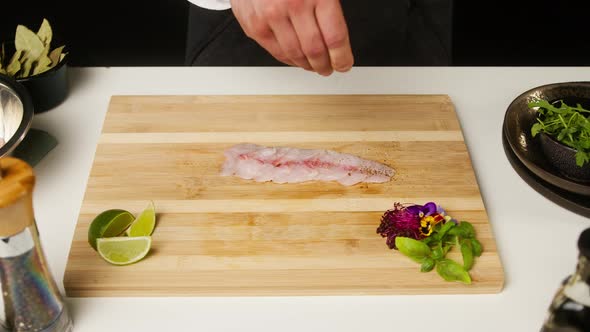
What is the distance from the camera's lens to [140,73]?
173cm

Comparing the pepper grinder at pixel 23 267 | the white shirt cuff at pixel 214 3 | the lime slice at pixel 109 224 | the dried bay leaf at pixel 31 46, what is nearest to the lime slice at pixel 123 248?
the lime slice at pixel 109 224

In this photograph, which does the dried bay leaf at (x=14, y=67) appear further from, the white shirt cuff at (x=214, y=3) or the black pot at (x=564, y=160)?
the black pot at (x=564, y=160)

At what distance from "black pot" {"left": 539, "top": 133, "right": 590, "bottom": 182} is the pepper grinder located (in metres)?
0.94

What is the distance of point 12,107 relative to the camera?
1.34m

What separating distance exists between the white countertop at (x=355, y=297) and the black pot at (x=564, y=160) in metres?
0.07

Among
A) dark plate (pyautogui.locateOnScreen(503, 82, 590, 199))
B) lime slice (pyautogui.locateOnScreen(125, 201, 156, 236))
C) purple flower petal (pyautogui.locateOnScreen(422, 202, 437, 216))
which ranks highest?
lime slice (pyautogui.locateOnScreen(125, 201, 156, 236))

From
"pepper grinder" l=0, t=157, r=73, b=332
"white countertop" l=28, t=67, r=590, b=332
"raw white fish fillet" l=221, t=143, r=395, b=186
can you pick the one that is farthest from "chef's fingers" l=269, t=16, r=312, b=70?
"pepper grinder" l=0, t=157, r=73, b=332

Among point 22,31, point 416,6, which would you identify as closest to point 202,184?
point 22,31

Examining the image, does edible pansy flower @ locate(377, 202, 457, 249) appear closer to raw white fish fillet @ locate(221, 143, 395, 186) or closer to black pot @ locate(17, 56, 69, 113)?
raw white fish fillet @ locate(221, 143, 395, 186)

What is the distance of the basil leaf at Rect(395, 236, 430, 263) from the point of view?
1.21 m

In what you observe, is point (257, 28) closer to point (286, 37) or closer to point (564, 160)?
point (286, 37)

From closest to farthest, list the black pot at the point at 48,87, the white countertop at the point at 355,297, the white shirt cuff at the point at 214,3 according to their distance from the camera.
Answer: the white countertop at the point at 355,297 < the black pot at the point at 48,87 < the white shirt cuff at the point at 214,3

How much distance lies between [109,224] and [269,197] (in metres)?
0.30

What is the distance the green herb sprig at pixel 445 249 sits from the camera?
1.20 m
